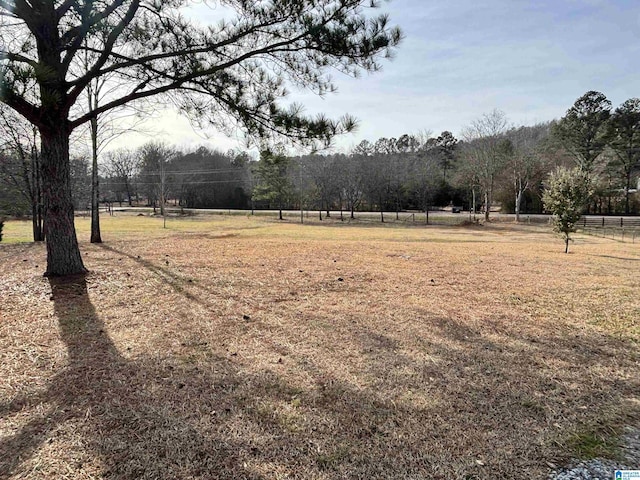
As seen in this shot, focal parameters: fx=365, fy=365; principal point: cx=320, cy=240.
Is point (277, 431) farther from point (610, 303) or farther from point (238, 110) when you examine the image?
point (610, 303)

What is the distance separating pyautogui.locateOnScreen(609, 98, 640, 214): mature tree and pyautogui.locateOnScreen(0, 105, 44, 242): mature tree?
42444mm

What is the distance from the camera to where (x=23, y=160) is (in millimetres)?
12375

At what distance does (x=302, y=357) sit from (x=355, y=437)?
111cm

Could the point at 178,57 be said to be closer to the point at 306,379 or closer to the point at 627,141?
the point at 306,379

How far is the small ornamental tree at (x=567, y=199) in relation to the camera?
12.9 metres

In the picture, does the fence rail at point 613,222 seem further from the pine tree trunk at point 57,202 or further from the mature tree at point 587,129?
the pine tree trunk at point 57,202

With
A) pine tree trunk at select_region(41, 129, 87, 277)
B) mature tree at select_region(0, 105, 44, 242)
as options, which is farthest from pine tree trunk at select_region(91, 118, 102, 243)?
pine tree trunk at select_region(41, 129, 87, 277)

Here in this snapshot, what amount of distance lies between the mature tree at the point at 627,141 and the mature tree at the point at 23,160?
42444 mm

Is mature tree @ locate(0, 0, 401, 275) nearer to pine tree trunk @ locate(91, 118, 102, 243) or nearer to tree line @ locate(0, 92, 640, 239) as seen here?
pine tree trunk @ locate(91, 118, 102, 243)

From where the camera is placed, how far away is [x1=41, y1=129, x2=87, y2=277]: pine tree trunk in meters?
4.95

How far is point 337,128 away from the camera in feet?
17.3

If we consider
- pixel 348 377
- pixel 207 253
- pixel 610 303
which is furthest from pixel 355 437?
pixel 207 253

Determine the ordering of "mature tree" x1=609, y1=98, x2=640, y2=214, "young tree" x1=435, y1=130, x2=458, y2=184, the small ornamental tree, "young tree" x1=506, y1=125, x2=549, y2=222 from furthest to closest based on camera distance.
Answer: "young tree" x1=435, y1=130, x2=458, y2=184 → "mature tree" x1=609, y1=98, x2=640, y2=214 → "young tree" x1=506, y1=125, x2=549, y2=222 → the small ornamental tree

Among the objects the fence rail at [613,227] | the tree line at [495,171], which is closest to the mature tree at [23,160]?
the tree line at [495,171]
